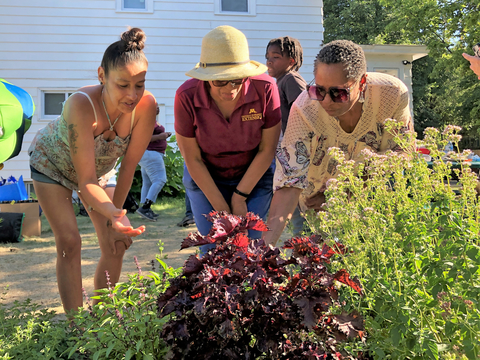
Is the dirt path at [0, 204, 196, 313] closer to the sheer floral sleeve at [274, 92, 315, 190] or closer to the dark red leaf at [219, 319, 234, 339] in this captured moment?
the sheer floral sleeve at [274, 92, 315, 190]

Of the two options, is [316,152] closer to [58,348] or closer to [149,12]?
[58,348]

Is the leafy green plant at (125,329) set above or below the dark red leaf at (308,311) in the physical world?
below

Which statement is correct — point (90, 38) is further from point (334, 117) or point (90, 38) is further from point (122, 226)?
point (122, 226)

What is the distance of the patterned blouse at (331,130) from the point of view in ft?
9.04

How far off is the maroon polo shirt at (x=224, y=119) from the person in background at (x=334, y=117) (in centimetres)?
19

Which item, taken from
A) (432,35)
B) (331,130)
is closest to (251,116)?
(331,130)

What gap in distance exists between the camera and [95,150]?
2.89 metres

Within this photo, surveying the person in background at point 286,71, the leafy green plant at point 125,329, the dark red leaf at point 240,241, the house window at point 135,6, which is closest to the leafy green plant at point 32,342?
the leafy green plant at point 125,329

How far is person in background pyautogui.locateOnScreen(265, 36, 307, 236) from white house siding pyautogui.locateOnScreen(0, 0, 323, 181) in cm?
709

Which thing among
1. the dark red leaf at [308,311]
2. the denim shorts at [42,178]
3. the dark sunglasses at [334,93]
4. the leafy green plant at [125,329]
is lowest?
the leafy green plant at [125,329]

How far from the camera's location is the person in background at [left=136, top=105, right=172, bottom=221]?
764 cm

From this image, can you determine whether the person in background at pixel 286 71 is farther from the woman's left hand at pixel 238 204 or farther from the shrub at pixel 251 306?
the shrub at pixel 251 306

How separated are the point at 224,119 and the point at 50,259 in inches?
138

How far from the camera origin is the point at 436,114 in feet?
104
